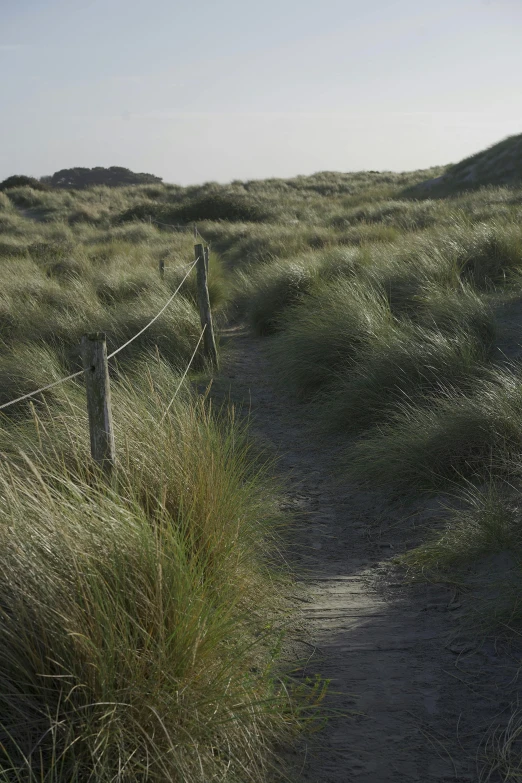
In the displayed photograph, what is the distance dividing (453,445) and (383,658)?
189 centimetres

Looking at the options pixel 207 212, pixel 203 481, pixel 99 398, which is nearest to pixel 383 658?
pixel 203 481

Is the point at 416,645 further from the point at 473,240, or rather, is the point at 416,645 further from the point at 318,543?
the point at 473,240

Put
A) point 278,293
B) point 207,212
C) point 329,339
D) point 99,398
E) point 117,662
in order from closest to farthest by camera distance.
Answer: point 117,662, point 99,398, point 329,339, point 278,293, point 207,212

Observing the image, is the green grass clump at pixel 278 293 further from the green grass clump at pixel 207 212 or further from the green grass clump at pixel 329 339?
the green grass clump at pixel 207 212

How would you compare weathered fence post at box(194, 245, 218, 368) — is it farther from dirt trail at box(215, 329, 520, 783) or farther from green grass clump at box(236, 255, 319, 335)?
dirt trail at box(215, 329, 520, 783)

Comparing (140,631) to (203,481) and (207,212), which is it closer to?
(203,481)

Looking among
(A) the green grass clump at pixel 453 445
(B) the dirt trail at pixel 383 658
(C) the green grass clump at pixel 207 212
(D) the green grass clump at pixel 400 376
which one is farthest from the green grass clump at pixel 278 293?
(C) the green grass clump at pixel 207 212

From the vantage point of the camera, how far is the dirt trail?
2.46 m

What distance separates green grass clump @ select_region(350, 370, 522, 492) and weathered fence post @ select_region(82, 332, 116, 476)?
216cm

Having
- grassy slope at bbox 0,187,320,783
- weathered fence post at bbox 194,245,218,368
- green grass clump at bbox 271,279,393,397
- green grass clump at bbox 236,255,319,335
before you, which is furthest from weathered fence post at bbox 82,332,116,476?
green grass clump at bbox 236,255,319,335

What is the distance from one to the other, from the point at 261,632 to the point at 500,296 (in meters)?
5.85

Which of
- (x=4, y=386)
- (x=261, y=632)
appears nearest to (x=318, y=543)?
(x=261, y=632)

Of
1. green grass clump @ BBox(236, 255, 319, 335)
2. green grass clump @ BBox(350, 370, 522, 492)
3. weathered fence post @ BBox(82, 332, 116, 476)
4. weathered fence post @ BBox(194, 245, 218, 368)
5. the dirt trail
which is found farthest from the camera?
green grass clump @ BBox(236, 255, 319, 335)

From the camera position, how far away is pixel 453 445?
4605 millimetres
